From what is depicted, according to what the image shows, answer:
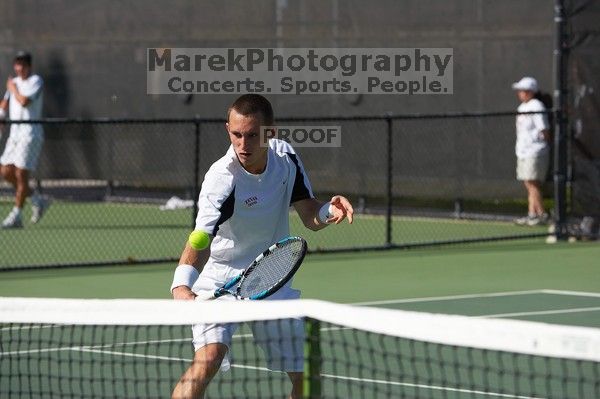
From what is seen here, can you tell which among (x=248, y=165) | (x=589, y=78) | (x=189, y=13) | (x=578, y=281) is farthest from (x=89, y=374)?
(x=189, y=13)

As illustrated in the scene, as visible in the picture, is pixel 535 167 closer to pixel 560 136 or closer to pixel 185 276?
pixel 560 136

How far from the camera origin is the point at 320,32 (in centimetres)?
1923

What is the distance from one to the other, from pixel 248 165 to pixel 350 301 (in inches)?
217

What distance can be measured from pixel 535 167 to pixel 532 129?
1.32 feet

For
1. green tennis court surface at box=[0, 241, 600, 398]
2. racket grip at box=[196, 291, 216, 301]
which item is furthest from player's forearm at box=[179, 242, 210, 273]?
green tennis court surface at box=[0, 241, 600, 398]

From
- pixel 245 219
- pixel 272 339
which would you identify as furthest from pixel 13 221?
pixel 272 339

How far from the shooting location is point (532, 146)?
1720 cm

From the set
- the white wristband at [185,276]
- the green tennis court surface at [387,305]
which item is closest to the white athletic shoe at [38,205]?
the green tennis court surface at [387,305]

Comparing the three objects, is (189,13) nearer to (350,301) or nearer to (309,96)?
(309,96)

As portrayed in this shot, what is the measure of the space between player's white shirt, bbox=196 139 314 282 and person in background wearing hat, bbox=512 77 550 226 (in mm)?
10253

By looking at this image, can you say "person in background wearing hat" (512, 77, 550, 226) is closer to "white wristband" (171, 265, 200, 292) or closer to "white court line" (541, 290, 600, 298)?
"white court line" (541, 290, 600, 298)

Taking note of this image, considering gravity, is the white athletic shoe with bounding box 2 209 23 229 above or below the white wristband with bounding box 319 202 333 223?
below

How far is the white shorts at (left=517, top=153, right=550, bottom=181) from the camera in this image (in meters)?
17.2

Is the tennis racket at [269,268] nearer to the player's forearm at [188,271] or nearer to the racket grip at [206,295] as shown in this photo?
the racket grip at [206,295]
